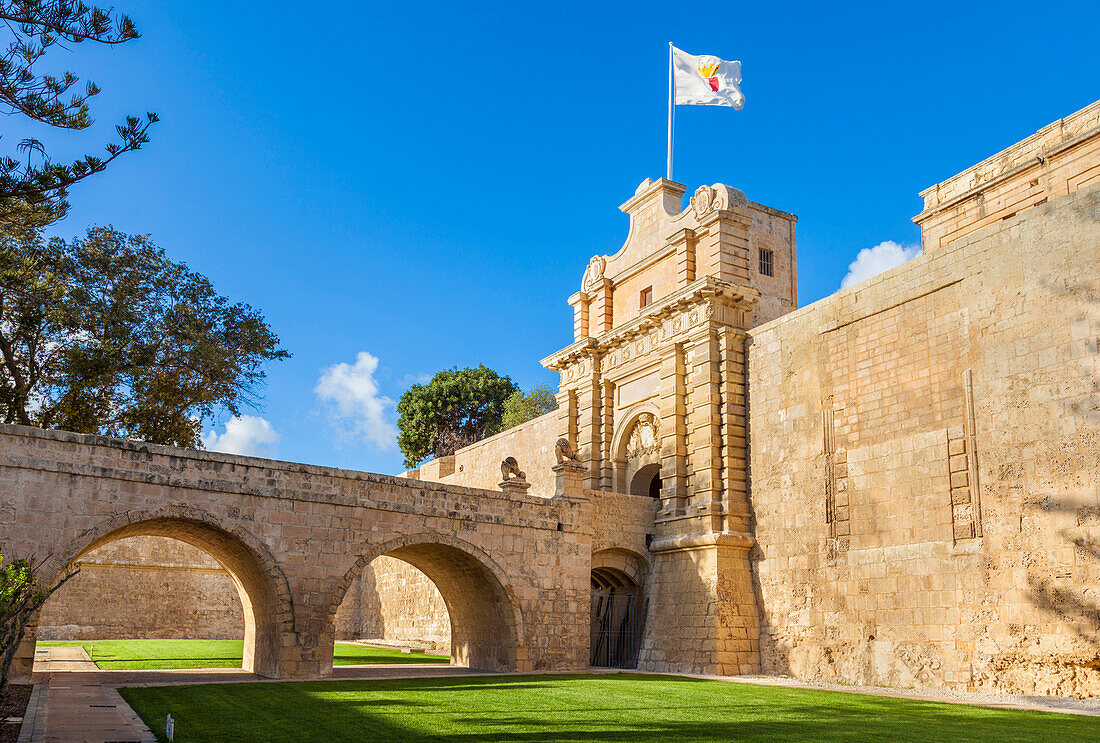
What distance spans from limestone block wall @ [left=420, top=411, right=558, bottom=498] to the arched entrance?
173 inches

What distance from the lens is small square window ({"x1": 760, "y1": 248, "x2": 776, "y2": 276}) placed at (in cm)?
1989

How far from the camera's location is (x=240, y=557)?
15.4 metres

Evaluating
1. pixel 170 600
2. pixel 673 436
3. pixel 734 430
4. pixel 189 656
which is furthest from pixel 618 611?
pixel 170 600

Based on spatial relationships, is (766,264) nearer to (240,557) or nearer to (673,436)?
(673,436)

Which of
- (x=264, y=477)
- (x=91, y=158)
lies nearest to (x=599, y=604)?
(x=264, y=477)

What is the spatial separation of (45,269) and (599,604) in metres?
14.3

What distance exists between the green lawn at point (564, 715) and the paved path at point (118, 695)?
0.38m

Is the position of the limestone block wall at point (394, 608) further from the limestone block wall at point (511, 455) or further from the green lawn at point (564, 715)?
the green lawn at point (564, 715)

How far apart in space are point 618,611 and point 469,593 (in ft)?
11.8

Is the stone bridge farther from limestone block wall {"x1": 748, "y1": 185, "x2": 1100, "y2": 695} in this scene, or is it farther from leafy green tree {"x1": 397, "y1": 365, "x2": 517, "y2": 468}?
leafy green tree {"x1": 397, "y1": 365, "x2": 517, "y2": 468}

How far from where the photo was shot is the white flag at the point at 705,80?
68.6ft

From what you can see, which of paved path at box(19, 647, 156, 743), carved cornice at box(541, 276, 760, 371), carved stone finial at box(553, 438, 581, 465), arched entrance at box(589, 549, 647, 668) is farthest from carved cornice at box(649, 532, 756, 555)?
paved path at box(19, 647, 156, 743)

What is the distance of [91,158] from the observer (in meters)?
7.86

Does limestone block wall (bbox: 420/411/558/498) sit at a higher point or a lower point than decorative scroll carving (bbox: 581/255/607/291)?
lower
